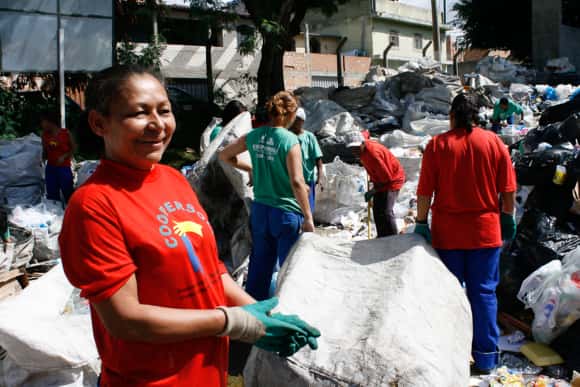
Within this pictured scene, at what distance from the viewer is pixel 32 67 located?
22.2ft

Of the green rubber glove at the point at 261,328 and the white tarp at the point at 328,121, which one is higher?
the white tarp at the point at 328,121

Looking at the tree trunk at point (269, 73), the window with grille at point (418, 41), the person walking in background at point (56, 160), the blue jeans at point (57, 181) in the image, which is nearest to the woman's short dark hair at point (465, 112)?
the person walking in background at point (56, 160)

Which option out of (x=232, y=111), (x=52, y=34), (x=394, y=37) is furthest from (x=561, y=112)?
(x=394, y=37)

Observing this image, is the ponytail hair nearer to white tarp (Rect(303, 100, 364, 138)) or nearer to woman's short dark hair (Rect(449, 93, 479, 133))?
woman's short dark hair (Rect(449, 93, 479, 133))

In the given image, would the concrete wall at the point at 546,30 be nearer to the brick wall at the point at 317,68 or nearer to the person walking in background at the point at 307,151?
the brick wall at the point at 317,68

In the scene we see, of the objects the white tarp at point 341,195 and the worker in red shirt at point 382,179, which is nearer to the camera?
the worker in red shirt at point 382,179

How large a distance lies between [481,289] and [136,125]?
2291 millimetres

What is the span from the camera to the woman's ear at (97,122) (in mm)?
1187

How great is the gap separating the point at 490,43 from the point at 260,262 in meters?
19.5

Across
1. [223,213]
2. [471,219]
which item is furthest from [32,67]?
[471,219]

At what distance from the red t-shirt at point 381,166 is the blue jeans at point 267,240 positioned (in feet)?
5.12

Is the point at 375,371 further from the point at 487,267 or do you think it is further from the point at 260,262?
the point at 260,262

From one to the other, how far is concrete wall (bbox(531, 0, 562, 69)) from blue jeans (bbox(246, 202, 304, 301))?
46.9 ft

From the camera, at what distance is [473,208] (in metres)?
2.83
